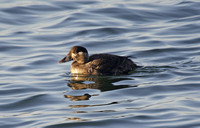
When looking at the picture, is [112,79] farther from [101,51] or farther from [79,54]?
[101,51]

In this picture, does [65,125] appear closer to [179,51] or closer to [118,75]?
[118,75]

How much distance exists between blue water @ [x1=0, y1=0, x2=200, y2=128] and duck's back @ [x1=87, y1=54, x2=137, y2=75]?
0.21m

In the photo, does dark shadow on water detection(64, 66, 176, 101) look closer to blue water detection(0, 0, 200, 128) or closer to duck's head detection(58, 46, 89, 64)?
blue water detection(0, 0, 200, 128)

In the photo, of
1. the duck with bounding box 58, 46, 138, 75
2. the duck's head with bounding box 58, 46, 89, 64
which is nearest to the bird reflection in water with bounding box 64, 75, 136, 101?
the duck with bounding box 58, 46, 138, 75

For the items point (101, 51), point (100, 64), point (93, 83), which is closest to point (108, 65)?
point (100, 64)

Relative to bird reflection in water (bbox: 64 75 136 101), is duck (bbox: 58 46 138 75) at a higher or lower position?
higher

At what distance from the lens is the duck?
11469 millimetres

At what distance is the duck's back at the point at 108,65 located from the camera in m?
11.5

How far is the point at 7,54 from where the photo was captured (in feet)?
45.4

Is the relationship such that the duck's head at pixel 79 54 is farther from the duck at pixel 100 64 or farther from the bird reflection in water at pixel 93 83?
the bird reflection in water at pixel 93 83

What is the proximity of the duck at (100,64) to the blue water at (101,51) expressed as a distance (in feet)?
0.70

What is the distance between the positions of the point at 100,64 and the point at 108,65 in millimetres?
193

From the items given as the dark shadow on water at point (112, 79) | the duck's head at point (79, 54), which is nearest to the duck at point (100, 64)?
the duck's head at point (79, 54)

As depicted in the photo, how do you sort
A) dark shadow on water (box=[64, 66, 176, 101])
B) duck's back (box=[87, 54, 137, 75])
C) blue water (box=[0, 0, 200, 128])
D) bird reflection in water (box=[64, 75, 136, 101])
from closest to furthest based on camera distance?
blue water (box=[0, 0, 200, 128]) → bird reflection in water (box=[64, 75, 136, 101]) → dark shadow on water (box=[64, 66, 176, 101]) → duck's back (box=[87, 54, 137, 75])
